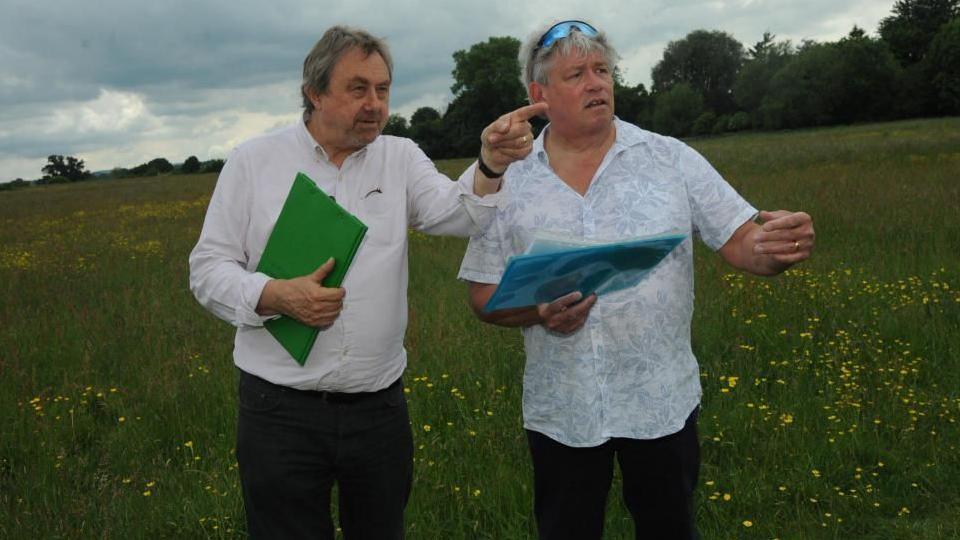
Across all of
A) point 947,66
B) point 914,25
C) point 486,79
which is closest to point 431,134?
point 486,79

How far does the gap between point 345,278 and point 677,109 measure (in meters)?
77.5

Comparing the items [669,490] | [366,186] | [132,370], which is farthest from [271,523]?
[132,370]

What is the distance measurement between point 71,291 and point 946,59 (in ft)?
210

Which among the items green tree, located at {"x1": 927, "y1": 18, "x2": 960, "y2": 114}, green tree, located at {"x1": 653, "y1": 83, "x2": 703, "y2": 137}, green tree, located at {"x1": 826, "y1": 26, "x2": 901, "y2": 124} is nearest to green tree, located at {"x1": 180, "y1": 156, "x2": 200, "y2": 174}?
green tree, located at {"x1": 653, "y1": 83, "x2": 703, "y2": 137}

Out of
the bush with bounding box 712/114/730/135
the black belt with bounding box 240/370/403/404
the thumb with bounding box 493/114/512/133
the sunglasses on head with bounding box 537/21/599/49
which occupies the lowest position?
the black belt with bounding box 240/370/403/404

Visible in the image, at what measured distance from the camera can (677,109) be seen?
7619 cm

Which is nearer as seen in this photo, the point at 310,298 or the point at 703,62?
the point at 310,298

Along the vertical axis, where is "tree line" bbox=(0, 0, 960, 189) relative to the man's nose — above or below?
above

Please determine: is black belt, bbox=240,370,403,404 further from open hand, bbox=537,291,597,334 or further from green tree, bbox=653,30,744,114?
green tree, bbox=653,30,744,114

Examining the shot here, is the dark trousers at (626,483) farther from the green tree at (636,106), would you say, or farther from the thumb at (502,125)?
the green tree at (636,106)

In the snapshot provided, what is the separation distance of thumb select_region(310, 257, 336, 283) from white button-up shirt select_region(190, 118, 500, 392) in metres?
0.23

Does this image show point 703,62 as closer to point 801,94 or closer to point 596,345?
point 801,94

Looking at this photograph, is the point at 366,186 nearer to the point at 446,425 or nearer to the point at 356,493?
the point at 356,493

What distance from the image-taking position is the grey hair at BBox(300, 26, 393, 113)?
2.37 m
